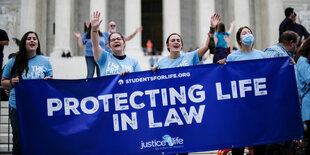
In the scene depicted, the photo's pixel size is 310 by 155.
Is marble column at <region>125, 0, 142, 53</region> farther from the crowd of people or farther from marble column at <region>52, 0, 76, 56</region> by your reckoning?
the crowd of people

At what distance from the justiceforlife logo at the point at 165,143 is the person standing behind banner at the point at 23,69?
86.2 inches

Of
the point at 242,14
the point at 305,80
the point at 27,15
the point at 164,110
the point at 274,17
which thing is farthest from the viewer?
the point at 242,14

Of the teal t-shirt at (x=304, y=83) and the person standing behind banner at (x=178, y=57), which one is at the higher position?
the person standing behind banner at (x=178, y=57)

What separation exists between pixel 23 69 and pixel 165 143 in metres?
2.92

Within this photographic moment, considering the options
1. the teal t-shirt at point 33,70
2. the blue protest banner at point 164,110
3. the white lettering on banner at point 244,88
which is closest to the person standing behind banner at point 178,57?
the blue protest banner at point 164,110

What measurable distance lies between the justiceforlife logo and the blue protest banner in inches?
0.6

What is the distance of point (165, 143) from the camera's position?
4816 millimetres

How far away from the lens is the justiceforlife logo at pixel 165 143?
15.7ft

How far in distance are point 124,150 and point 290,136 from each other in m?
2.88

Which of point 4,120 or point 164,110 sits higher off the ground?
point 164,110

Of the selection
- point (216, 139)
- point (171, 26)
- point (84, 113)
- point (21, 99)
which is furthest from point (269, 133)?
point (171, 26)

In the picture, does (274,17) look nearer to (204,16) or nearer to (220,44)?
(204,16)

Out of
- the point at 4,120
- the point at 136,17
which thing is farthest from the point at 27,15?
the point at 4,120

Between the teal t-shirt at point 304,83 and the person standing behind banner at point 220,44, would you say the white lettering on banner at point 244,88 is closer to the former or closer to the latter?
the teal t-shirt at point 304,83
